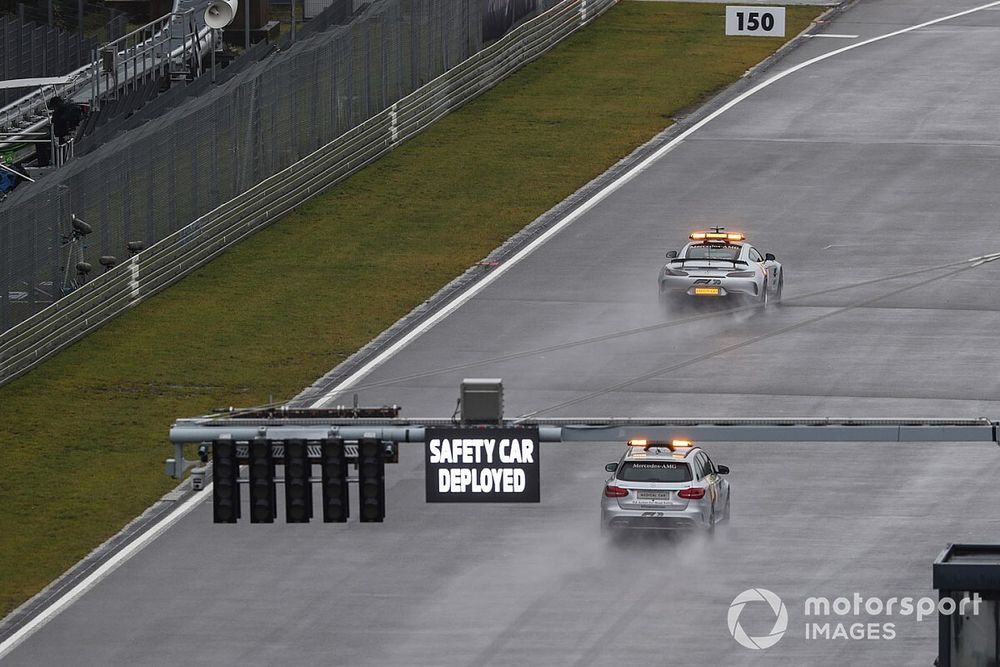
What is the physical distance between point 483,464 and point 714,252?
74.4 feet

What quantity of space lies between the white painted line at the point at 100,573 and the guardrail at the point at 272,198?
28.3 feet

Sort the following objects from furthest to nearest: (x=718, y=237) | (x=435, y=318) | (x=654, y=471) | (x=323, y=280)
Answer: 1. (x=323, y=280)
2. (x=435, y=318)
3. (x=718, y=237)
4. (x=654, y=471)

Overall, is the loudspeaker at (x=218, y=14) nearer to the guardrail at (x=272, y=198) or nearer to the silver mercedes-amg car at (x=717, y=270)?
the guardrail at (x=272, y=198)

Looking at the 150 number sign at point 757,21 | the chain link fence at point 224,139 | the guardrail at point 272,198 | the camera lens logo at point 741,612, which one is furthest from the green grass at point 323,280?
the camera lens logo at point 741,612

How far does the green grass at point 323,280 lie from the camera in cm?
3941

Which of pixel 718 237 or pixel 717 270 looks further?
pixel 718 237

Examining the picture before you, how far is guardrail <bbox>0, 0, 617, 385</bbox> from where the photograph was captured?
46.9m

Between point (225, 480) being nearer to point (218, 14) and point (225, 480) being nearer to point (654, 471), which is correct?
point (654, 471)

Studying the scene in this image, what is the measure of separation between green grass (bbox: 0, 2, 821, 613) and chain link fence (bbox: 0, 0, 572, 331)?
56.0 inches

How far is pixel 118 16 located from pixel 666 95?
Answer: 16.3 metres

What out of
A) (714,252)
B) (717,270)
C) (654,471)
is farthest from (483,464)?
(714,252)

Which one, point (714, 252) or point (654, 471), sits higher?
point (714, 252)

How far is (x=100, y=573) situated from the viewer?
34.8 meters

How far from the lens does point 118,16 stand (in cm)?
6938
